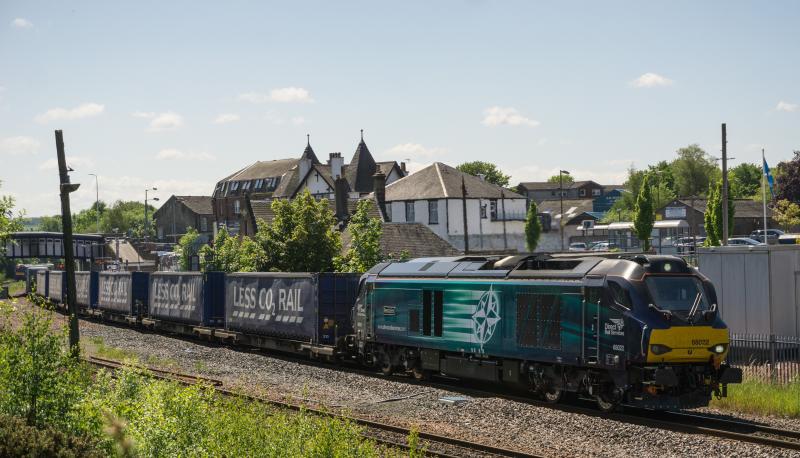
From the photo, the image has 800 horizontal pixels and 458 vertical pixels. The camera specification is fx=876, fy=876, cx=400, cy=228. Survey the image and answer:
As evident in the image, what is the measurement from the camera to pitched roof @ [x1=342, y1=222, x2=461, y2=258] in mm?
54781

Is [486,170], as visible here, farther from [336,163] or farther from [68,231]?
[68,231]

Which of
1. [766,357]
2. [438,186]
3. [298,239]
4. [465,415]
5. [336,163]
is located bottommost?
[465,415]

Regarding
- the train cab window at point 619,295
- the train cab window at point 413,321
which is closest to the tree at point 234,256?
the train cab window at point 413,321

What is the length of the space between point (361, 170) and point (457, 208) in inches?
986

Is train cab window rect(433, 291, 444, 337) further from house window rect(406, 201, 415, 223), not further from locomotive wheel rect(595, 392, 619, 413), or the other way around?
house window rect(406, 201, 415, 223)

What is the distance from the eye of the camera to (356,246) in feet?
140

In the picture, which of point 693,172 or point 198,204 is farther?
point 693,172

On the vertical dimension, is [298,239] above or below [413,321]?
above

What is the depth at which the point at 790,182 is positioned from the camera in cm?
9350

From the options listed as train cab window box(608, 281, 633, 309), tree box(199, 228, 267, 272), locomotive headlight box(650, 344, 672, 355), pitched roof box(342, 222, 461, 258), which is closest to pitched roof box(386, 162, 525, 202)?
pitched roof box(342, 222, 461, 258)

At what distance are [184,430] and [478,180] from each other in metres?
74.5

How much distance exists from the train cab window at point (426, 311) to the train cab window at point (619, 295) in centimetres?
655

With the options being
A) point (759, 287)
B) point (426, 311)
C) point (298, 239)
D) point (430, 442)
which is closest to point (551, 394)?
point (426, 311)

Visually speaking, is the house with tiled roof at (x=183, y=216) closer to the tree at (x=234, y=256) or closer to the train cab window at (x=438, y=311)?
the tree at (x=234, y=256)
